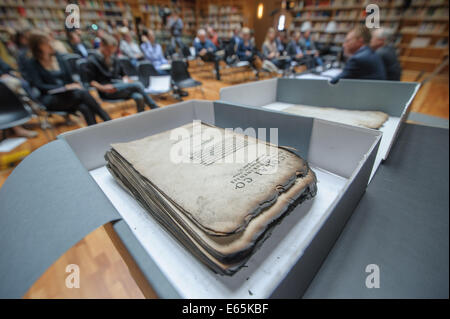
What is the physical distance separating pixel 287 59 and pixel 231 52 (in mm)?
1525

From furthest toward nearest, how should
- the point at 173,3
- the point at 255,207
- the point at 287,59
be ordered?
the point at 173,3 → the point at 287,59 → the point at 255,207

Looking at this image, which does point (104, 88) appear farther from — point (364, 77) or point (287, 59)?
point (287, 59)

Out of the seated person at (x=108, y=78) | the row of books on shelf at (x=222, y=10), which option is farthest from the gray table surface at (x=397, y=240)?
the row of books on shelf at (x=222, y=10)

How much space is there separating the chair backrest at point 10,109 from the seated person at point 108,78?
711mm

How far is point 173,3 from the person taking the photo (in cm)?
832

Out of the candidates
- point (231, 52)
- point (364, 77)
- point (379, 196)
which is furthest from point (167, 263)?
point (231, 52)

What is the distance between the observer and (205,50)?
5211mm

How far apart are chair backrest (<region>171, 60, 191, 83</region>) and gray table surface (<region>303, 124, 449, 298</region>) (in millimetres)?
3432

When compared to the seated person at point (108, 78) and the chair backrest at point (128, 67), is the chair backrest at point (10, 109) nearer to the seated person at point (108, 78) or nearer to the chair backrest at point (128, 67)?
the seated person at point (108, 78)

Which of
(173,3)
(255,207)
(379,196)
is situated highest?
(173,3)

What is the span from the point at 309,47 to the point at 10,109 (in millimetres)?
6590

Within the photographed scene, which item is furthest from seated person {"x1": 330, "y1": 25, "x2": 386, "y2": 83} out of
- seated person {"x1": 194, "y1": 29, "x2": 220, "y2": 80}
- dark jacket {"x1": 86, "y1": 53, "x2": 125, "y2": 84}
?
seated person {"x1": 194, "y1": 29, "x2": 220, "y2": 80}

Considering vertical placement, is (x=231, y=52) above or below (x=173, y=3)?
below

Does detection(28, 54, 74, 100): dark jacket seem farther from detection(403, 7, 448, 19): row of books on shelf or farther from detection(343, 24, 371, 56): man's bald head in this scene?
detection(403, 7, 448, 19): row of books on shelf
